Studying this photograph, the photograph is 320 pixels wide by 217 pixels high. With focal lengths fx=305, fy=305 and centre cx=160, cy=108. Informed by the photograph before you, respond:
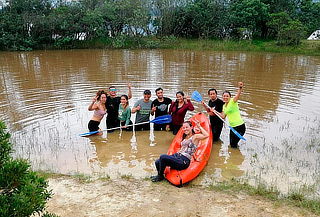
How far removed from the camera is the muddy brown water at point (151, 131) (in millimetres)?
6027

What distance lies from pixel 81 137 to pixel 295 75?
11.5 metres

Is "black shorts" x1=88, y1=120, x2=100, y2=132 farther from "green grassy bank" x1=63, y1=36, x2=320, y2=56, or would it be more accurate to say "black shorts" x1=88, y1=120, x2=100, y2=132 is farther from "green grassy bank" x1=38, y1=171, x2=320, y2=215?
"green grassy bank" x1=63, y1=36, x2=320, y2=56

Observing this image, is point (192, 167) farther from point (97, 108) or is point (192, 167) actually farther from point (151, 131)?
point (97, 108)

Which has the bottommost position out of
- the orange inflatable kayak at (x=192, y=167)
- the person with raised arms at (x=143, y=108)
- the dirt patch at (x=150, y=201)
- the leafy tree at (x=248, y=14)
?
the dirt patch at (x=150, y=201)

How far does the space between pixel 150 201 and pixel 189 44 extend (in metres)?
23.4

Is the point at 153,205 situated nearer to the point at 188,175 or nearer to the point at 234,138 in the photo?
the point at 188,175

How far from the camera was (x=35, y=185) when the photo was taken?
7.75ft

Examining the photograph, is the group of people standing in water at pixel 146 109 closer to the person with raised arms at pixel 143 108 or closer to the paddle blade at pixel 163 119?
the person with raised arms at pixel 143 108

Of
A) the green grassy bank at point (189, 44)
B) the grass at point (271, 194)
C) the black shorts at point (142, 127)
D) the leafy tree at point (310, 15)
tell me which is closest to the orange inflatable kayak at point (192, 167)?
the grass at point (271, 194)

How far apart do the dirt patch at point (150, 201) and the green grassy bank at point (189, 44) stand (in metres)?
21.5

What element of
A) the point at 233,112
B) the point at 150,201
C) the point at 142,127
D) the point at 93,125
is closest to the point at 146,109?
the point at 142,127

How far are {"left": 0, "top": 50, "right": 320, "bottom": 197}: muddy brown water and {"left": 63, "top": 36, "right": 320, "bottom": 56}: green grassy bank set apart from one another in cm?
693

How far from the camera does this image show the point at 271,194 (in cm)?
486

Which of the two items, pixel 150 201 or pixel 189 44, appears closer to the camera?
pixel 150 201
